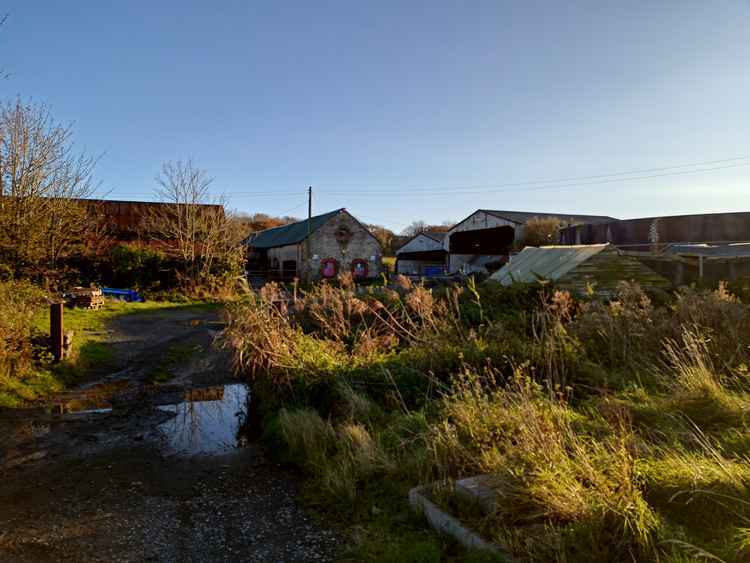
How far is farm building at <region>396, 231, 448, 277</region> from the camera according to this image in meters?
43.5

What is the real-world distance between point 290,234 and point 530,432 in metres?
35.1

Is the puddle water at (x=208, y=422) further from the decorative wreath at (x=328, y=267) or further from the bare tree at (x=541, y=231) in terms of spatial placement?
the bare tree at (x=541, y=231)

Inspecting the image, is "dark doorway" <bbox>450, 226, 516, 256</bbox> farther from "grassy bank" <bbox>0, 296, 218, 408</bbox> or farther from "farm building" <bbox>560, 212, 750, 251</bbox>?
"grassy bank" <bbox>0, 296, 218, 408</bbox>

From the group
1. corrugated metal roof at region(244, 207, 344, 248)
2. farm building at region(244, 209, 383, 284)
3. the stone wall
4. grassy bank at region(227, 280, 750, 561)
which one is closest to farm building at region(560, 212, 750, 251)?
grassy bank at region(227, 280, 750, 561)

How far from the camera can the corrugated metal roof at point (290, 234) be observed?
33.9 meters

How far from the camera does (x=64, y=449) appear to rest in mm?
5559

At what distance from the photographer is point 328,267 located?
3384cm

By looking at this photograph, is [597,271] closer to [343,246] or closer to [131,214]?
[343,246]

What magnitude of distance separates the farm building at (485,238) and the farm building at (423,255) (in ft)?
10.0

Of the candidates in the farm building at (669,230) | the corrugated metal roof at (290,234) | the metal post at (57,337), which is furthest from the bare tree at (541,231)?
the metal post at (57,337)

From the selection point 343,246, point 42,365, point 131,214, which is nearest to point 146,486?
point 42,365

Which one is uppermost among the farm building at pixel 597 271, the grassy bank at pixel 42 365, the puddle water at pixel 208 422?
the farm building at pixel 597 271

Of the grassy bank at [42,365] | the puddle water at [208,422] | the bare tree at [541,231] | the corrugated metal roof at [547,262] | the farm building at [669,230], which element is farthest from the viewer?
the bare tree at [541,231]

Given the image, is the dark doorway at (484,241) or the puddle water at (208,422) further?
the dark doorway at (484,241)
